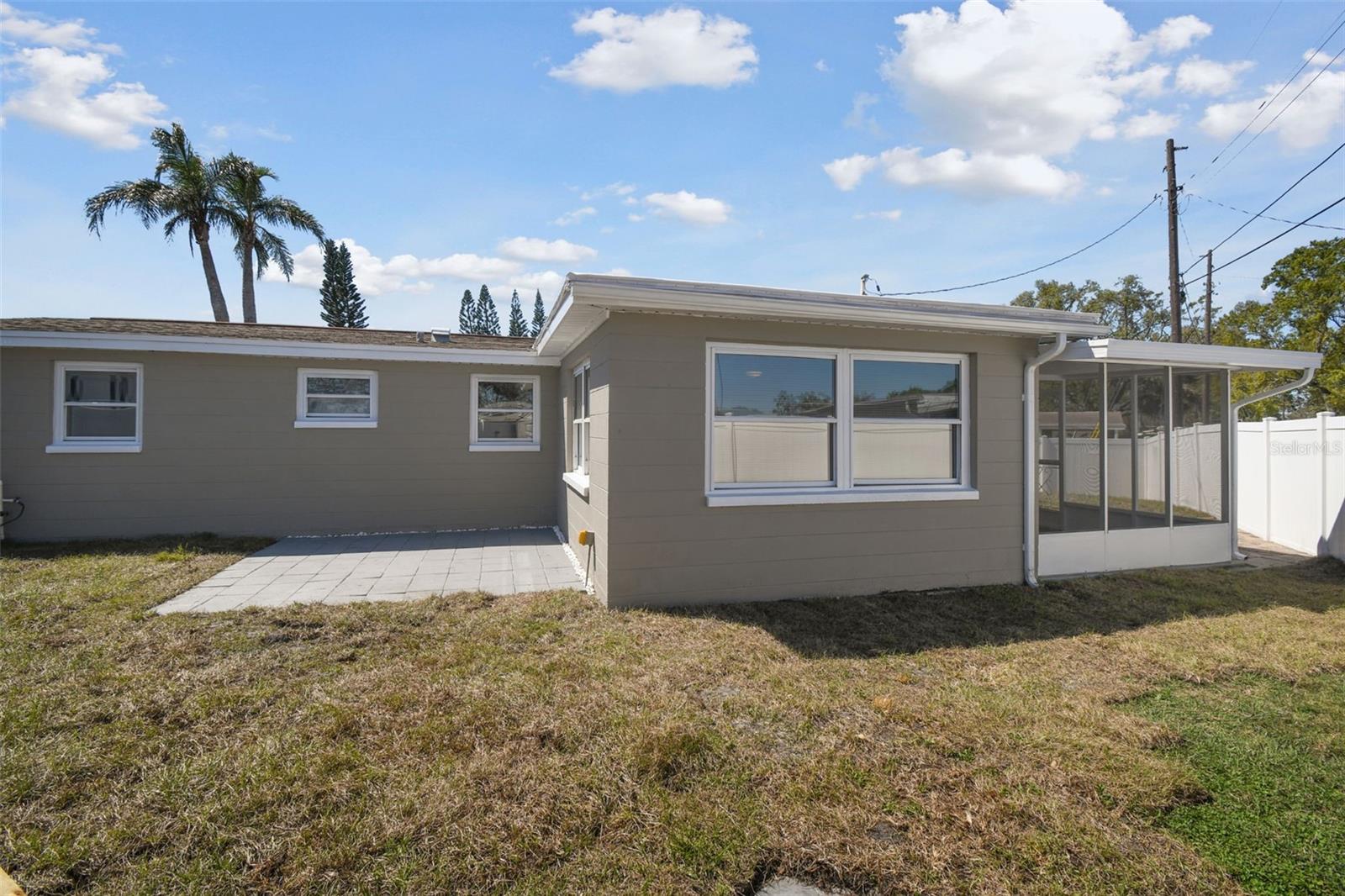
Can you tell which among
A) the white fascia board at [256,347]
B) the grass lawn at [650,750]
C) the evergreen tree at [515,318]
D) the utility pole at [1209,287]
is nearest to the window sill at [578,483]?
the grass lawn at [650,750]

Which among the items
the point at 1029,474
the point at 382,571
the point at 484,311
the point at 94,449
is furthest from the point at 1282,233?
the point at 484,311

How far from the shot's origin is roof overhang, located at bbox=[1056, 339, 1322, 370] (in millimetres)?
6262

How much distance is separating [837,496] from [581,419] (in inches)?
120

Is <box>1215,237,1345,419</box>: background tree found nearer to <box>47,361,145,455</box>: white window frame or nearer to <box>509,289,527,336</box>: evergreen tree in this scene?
<box>47,361,145,455</box>: white window frame

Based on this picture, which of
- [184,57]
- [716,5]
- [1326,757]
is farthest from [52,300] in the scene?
[1326,757]

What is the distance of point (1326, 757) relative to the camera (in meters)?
2.98

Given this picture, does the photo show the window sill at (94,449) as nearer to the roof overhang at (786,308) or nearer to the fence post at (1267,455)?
the roof overhang at (786,308)

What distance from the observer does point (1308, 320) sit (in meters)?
17.2

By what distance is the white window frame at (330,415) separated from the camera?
8.73m

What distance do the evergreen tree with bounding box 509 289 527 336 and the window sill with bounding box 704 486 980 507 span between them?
47986 millimetres

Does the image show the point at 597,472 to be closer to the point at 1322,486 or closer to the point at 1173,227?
the point at 1322,486

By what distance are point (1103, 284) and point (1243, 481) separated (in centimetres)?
2487

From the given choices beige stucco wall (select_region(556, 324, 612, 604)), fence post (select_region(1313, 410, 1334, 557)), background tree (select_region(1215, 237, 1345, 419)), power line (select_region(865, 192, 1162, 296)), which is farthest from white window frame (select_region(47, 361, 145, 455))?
background tree (select_region(1215, 237, 1345, 419))

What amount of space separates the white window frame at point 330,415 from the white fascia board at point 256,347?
0.29m
